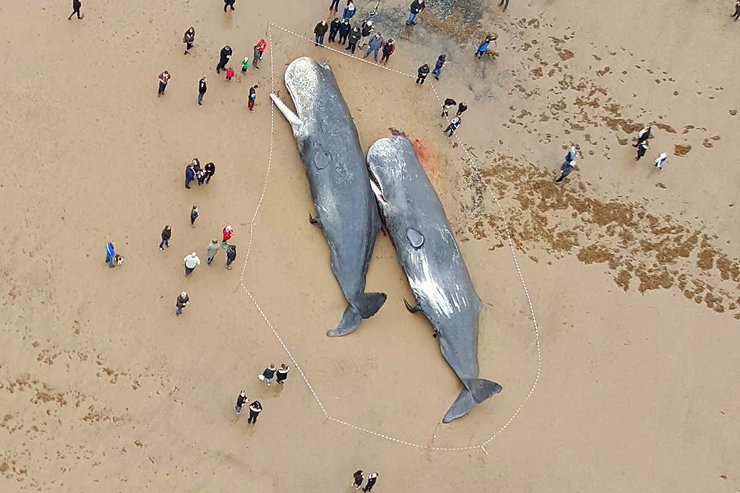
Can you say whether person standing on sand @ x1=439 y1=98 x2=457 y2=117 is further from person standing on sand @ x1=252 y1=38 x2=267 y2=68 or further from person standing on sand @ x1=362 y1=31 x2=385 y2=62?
person standing on sand @ x1=252 y1=38 x2=267 y2=68

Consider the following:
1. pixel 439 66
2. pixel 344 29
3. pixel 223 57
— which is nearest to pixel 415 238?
pixel 439 66

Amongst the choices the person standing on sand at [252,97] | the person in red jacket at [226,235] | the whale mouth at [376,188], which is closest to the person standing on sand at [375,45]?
the person standing on sand at [252,97]

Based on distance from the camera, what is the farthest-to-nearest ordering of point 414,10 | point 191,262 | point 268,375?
1. point 414,10
2. point 191,262
3. point 268,375

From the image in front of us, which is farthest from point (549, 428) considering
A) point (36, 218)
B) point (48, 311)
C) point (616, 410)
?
point (36, 218)

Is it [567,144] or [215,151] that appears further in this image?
[567,144]

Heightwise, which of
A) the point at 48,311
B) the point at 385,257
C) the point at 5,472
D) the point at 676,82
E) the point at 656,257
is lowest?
the point at 5,472

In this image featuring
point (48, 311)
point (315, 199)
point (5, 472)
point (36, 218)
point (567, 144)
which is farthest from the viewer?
point (567, 144)

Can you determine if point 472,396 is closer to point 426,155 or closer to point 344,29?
point 426,155

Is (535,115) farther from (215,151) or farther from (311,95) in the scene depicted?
(215,151)
